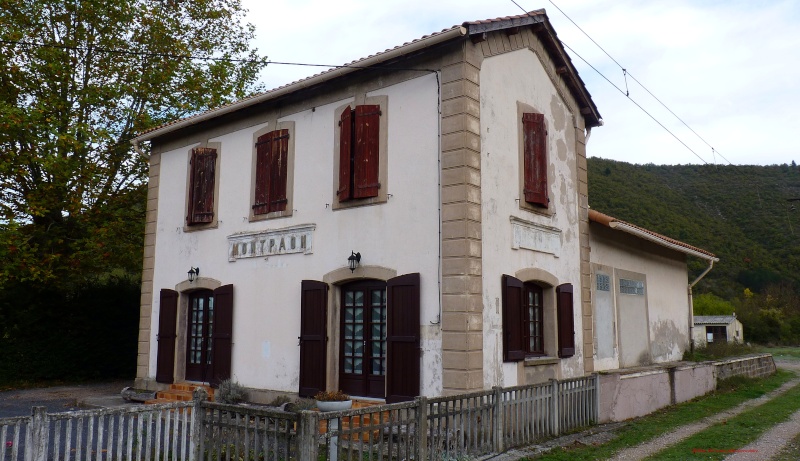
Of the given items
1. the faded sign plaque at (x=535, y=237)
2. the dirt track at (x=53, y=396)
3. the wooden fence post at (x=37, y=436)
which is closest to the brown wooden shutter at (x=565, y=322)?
the faded sign plaque at (x=535, y=237)

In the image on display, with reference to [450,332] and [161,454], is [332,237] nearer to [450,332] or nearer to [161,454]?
[450,332]

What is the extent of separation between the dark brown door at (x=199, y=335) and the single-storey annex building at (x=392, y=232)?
0.04m

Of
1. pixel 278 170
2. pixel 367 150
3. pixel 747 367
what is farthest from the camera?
pixel 747 367

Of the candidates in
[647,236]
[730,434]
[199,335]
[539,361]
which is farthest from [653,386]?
[199,335]

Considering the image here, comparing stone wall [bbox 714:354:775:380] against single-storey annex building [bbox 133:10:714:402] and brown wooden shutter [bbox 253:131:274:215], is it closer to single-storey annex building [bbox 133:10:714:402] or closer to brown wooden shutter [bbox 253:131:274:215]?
single-storey annex building [bbox 133:10:714:402]

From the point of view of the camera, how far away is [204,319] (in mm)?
12344

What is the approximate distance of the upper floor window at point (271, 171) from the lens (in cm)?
1119

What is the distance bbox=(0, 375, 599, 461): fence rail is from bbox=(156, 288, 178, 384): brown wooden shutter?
5580mm

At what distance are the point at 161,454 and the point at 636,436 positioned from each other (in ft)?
19.6

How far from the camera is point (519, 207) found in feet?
33.1

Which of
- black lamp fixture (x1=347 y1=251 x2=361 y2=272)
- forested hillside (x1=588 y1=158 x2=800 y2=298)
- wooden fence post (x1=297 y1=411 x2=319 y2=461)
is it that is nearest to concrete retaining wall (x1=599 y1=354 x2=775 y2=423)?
black lamp fixture (x1=347 y1=251 x2=361 y2=272)

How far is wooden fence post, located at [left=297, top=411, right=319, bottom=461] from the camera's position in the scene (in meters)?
5.52

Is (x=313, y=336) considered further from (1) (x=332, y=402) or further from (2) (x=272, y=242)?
(2) (x=272, y=242)

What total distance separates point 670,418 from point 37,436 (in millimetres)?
8896
